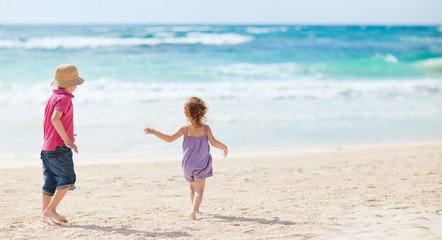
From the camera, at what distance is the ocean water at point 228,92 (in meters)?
9.01

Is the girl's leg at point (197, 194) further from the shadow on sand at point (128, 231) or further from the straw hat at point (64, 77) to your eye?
the straw hat at point (64, 77)

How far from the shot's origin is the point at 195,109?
13.3 ft

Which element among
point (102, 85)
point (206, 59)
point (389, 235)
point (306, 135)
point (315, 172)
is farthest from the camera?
point (206, 59)

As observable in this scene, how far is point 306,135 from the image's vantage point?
925cm

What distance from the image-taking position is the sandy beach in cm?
376

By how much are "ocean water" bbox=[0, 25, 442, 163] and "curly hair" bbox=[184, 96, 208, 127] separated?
382 centimetres

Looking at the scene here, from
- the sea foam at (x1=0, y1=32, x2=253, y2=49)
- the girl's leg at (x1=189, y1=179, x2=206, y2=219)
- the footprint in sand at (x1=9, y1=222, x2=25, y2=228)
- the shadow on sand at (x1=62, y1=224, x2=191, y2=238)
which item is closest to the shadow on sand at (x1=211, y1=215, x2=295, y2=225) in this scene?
the girl's leg at (x1=189, y1=179, x2=206, y2=219)

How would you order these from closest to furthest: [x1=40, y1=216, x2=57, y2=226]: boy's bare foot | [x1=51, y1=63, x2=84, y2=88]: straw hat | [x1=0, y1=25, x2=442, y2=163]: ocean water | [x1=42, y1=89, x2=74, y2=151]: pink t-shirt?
[x1=42, y1=89, x2=74, y2=151]: pink t-shirt
[x1=51, y1=63, x2=84, y2=88]: straw hat
[x1=40, y1=216, x2=57, y2=226]: boy's bare foot
[x1=0, y1=25, x2=442, y2=163]: ocean water

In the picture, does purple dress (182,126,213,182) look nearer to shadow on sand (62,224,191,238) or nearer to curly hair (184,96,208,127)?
curly hair (184,96,208,127)

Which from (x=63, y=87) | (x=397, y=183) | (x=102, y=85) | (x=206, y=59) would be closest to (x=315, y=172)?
(x=397, y=183)

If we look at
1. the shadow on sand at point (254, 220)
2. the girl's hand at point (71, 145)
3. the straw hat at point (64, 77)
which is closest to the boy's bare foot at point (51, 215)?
the girl's hand at point (71, 145)

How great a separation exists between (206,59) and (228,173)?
57.9 feet

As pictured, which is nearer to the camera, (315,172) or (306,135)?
(315,172)

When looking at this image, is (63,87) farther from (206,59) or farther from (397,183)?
(206,59)
